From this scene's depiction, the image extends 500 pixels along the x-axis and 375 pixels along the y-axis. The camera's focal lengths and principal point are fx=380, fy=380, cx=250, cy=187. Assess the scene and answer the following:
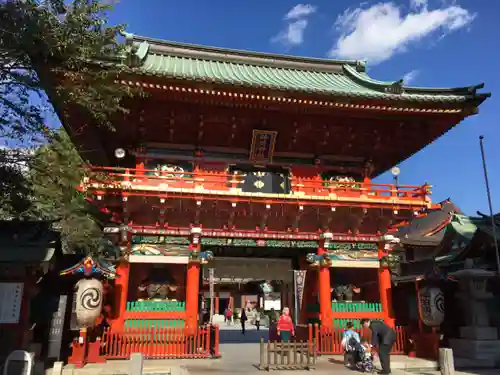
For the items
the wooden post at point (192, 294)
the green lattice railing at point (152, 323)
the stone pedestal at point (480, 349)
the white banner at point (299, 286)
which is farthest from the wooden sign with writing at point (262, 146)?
the stone pedestal at point (480, 349)

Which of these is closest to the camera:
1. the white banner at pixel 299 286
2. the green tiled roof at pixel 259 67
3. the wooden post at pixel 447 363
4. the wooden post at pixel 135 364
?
the wooden post at pixel 135 364

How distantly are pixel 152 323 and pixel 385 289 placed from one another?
29.4 feet

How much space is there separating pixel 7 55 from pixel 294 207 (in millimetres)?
9994

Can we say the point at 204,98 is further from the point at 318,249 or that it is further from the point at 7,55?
the point at 318,249

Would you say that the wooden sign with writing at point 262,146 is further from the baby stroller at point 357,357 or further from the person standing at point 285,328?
the baby stroller at point 357,357

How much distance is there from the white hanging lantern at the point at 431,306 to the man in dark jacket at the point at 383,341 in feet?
12.1

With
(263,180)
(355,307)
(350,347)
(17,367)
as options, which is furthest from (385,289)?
(17,367)

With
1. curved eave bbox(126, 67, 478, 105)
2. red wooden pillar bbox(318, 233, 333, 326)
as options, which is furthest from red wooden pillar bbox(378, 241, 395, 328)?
curved eave bbox(126, 67, 478, 105)

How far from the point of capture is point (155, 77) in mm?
12336

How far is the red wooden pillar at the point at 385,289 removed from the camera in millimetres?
14711

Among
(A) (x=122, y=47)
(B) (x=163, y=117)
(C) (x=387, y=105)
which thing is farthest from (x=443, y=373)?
(A) (x=122, y=47)

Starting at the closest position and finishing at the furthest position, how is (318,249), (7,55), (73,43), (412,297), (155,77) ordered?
(7,55)
(73,43)
(155,77)
(318,249)
(412,297)

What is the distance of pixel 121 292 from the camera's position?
13.1 metres

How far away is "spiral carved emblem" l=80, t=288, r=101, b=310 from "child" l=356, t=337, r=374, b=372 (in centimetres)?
801
